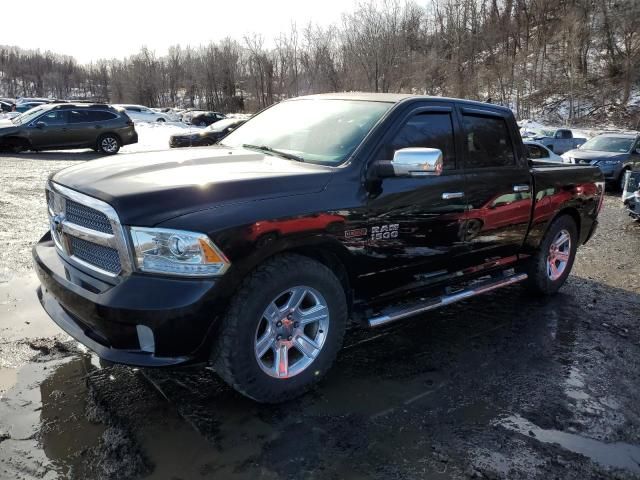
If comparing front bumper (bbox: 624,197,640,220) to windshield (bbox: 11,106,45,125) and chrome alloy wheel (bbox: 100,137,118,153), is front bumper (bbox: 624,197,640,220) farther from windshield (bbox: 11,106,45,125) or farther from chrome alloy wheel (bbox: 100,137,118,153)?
windshield (bbox: 11,106,45,125)

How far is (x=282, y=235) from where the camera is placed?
9.84 ft

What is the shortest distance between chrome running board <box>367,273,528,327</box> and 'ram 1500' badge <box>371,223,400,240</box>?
548mm

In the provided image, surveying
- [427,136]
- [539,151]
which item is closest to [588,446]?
[427,136]

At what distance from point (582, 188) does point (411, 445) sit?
4006mm

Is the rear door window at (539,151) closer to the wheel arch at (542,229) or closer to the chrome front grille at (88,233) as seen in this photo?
the wheel arch at (542,229)

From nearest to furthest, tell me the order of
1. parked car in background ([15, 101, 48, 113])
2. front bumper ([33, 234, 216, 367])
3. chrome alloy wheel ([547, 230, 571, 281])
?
front bumper ([33, 234, 216, 367]) → chrome alloy wheel ([547, 230, 571, 281]) → parked car in background ([15, 101, 48, 113])

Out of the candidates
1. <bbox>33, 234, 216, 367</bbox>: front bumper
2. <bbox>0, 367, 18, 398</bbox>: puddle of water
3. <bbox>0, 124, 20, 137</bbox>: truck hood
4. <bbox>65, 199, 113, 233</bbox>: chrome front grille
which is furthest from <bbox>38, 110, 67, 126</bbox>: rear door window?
<bbox>33, 234, 216, 367</bbox>: front bumper

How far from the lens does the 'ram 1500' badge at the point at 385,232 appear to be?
11.5 ft

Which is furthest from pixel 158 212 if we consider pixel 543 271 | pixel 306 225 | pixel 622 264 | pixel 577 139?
pixel 577 139

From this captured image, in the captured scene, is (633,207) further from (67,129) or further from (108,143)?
(67,129)

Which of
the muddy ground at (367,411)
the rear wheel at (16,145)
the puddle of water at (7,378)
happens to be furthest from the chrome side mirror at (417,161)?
the rear wheel at (16,145)

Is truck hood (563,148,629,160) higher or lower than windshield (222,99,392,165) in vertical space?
lower

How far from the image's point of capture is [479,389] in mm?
3588

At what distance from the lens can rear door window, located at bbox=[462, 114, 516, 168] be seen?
4.40 m
